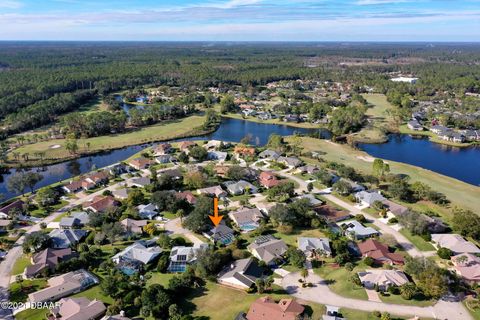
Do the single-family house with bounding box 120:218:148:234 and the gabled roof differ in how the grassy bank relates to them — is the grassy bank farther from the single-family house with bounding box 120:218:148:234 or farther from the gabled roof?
the gabled roof

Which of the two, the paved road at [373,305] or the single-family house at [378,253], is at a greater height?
the single-family house at [378,253]

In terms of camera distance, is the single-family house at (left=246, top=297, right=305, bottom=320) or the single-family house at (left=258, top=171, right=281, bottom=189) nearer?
the single-family house at (left=246, top=297, right=305, bottom=320)

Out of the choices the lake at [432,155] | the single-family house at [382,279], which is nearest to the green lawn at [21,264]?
the single-family house at [382,279]

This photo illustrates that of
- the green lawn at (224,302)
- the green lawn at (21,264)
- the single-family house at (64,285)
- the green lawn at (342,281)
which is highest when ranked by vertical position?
the single-family house at (64,285)

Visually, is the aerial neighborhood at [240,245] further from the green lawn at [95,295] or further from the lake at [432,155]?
the lake at [432,155]

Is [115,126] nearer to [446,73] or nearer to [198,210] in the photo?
[198,210]

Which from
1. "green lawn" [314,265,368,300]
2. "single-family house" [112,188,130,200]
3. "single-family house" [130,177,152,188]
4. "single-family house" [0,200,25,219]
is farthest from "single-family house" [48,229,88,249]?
"green lawn" [314,265,368,300]

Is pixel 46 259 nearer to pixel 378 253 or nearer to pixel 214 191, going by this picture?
pixel 214 191

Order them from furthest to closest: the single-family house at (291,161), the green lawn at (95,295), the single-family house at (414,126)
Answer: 1. the single-family house at (414,126)
2. the single-family house at (291,161)
3. the green lawn at (95,295)
